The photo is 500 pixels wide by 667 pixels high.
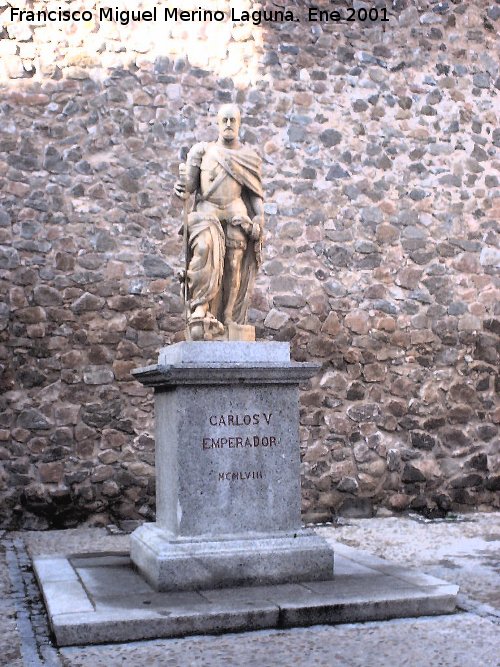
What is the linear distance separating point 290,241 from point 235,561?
437 centimetres

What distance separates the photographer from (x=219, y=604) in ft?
15.4

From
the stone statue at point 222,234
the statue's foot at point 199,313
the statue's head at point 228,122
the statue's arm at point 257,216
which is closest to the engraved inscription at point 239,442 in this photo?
the stone statue at point 222,234

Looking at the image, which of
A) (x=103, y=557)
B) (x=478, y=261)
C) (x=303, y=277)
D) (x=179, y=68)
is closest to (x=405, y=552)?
(x=103, y=557)

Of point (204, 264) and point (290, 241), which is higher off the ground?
point (290, 241)

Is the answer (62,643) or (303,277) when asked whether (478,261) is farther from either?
(62,643)

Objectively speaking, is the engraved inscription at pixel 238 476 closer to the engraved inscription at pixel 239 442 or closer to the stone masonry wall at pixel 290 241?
the engraved inscription at pixel 239 442

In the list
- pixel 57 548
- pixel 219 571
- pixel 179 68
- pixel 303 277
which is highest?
pixel 179 68

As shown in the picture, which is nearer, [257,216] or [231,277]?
[231,277]

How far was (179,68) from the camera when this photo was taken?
877 cm

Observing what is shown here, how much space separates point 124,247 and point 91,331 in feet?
2.74

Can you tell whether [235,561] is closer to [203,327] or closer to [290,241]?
[203,327]

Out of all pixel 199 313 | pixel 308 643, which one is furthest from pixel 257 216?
pixel 308 643

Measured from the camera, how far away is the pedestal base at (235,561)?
5.03 m

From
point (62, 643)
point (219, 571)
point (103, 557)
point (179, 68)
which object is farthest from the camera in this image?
point (179, 68)
